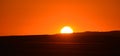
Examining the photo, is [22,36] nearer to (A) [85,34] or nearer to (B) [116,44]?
(A) [85,34]

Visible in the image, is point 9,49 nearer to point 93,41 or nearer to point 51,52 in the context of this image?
point 51,52

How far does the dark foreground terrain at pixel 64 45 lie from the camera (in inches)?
370

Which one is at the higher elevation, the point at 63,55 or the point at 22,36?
the point at 22,36

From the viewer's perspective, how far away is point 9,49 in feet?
33.3

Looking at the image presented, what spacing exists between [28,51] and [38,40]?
0.43 m

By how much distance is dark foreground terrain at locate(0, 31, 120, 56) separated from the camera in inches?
370

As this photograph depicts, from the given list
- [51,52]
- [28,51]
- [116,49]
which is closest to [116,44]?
[116,49]

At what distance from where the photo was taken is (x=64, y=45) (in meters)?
9.69

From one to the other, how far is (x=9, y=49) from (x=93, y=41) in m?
2.30

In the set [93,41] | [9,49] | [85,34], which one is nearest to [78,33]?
[85,34]

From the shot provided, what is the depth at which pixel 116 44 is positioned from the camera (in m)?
9.45

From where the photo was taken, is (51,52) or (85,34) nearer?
(51,52)

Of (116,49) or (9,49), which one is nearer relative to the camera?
(116,49)

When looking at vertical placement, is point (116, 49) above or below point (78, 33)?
below
